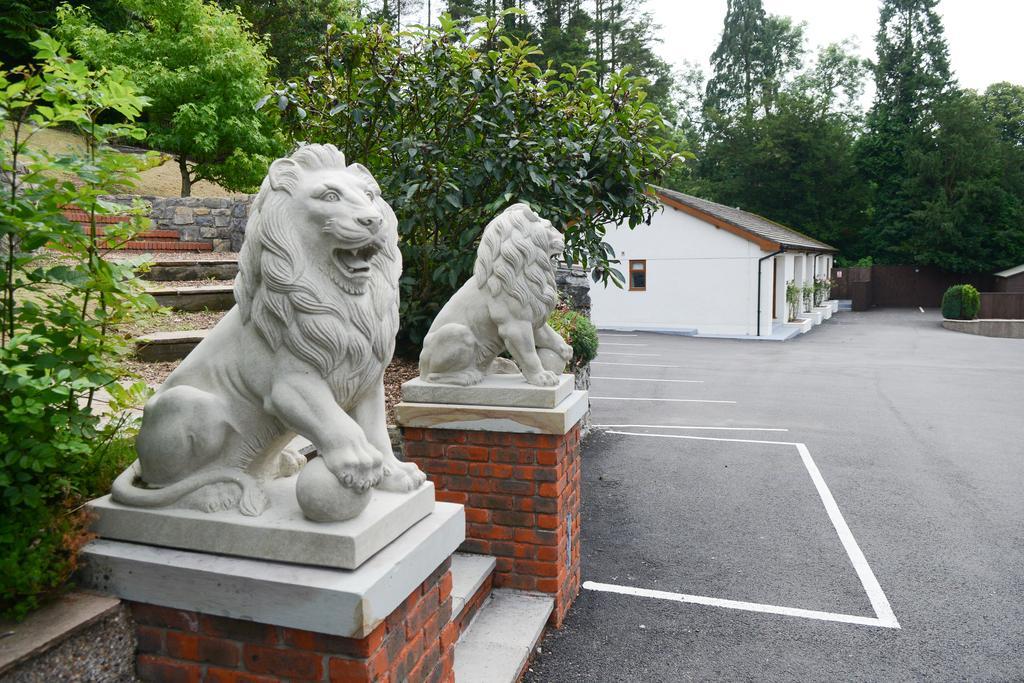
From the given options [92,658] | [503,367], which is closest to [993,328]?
[503,367]

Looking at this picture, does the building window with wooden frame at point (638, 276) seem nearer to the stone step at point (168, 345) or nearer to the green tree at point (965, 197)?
the stone step at point (168, 345)

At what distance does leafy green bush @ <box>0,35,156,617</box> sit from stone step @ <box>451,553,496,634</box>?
190 cm

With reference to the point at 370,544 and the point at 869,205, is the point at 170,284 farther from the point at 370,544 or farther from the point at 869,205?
the point at 869,205

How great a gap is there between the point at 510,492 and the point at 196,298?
17.0 ft

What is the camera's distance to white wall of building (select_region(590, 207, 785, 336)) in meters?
20.6

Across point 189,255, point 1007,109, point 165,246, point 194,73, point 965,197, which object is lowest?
point 189,255

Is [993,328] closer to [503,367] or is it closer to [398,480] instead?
[503,367]

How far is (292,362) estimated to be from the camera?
190 cm

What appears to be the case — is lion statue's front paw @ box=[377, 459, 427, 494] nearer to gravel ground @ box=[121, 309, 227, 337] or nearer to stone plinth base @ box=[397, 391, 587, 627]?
stone plinth base @ box=[397, 391, 587, 627]

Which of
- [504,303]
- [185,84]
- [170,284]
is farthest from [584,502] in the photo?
[185,84]

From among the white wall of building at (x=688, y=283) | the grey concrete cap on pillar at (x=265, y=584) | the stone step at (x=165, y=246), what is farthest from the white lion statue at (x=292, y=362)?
the white wall of building at (x=688, y=283)

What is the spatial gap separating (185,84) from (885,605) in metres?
13.2

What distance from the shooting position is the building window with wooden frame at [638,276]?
22.2 meters

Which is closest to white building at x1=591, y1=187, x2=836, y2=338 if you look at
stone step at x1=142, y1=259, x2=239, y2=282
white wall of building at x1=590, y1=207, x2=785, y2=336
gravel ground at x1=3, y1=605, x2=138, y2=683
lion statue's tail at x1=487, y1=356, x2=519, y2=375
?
white wall of building at x1=590, y1=207, x2=785, y2=336
